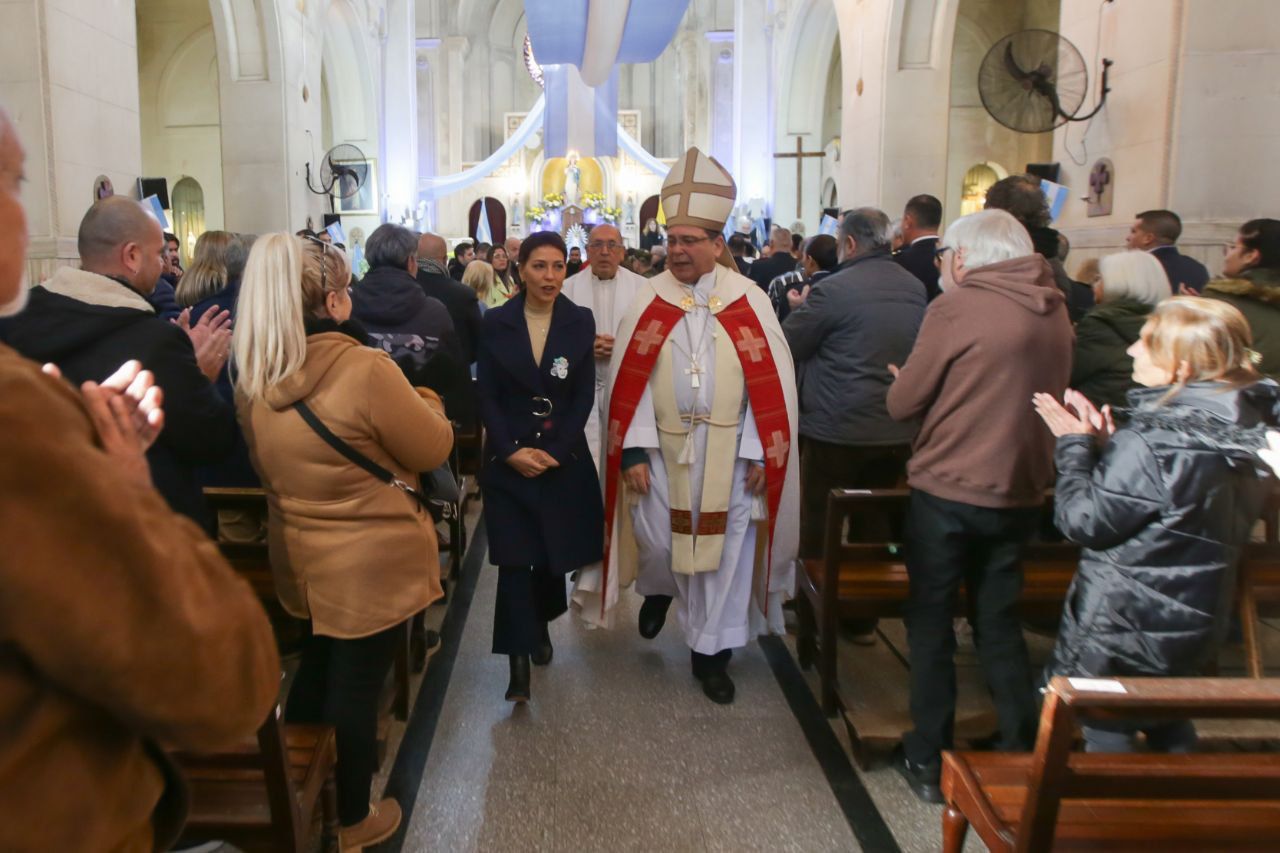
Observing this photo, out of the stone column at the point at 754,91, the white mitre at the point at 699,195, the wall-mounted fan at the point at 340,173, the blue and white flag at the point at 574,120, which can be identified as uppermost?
the stone column at the point at 754,91

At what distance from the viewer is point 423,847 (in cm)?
275

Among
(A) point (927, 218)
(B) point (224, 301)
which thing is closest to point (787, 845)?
(B) point (224, 301)

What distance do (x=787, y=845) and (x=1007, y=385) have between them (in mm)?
1465

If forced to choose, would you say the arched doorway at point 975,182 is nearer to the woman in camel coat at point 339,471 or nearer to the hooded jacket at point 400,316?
the hooded jacket at point 400,316

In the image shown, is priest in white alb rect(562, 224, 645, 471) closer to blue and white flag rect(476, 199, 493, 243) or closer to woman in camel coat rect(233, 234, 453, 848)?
woman in camel coat rect(233, 234, 453, 848)

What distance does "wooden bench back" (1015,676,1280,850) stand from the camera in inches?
67.6

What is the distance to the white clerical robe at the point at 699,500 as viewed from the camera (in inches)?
147

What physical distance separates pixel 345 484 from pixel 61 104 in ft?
19.0

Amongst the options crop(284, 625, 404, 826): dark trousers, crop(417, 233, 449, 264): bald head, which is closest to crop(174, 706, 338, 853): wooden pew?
crop(284, 625, 404, 826): dark trousers

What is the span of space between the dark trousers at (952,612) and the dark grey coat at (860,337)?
46.1 inches

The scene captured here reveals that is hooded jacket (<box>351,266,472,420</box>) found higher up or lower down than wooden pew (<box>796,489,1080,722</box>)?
higher up

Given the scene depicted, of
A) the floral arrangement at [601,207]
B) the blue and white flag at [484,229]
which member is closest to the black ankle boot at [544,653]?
the blue and white flag at [484,229]

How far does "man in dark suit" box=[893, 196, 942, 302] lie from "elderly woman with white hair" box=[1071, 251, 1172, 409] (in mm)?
1020

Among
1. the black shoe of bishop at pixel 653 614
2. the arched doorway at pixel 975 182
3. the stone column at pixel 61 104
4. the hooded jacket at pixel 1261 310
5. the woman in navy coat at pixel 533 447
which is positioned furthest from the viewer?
the arched doorway at pixel 975 182
